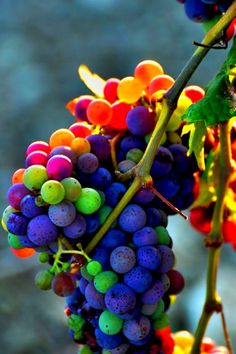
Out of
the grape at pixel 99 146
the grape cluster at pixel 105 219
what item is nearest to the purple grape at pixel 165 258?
the grape cluster at pixel 105 219

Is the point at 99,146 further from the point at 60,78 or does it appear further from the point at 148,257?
the point at 60,78

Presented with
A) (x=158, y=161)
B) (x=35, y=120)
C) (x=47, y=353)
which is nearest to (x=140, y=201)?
(x=158, y=161)

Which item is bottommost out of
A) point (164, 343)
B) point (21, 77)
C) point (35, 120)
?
point (164, 343)

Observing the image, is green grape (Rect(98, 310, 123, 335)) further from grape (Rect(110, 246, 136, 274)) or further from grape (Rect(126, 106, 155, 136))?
grape (Rect(126, 106, 155, 136))

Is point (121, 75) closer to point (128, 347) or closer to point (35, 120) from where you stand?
point (35, 120)

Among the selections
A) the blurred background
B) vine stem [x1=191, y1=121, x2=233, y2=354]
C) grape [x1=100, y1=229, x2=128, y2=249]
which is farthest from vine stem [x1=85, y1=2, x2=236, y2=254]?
the blurred background

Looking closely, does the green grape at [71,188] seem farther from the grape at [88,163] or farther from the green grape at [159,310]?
the green grape at [159,310]

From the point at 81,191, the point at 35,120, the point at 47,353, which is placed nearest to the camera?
the point at 81,191

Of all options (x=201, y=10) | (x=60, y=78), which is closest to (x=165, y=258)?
(x=201, y=10)
